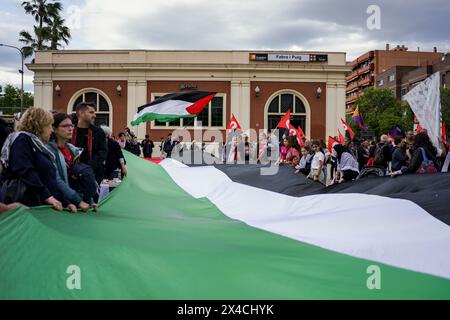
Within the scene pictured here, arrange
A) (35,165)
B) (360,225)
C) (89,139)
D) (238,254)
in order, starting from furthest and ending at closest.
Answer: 1. (89,139)
2. (360,225)
3. (35,165)
4. (238,254)

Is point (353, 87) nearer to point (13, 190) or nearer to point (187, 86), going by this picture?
point (187, 86)

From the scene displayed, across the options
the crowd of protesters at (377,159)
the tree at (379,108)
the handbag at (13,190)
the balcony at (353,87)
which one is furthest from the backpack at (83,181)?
the balcony at (353,87)

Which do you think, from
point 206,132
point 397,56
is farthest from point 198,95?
point 397,56

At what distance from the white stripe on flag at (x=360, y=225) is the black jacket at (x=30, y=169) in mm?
2117

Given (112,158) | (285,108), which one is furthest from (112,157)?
(285,108)

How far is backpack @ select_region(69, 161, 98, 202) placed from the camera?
5492 millimetres

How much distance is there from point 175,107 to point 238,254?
1127 cm

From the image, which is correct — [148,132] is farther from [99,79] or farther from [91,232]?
[91,232]

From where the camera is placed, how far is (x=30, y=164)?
4.00 metres

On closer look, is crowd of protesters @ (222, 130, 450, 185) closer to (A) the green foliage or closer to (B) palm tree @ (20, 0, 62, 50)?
(B) palm tree @ (20, 0, 62, 50)

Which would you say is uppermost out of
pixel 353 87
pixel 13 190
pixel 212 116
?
pixel 353 87

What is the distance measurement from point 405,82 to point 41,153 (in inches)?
3525

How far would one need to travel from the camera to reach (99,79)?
33000 mm

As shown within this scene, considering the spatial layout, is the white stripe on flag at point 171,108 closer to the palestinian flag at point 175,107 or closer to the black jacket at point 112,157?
the palestinian flag at point 175,107
